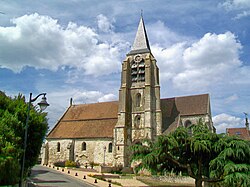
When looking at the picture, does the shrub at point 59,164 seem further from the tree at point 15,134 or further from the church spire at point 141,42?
the tree at point 15,134

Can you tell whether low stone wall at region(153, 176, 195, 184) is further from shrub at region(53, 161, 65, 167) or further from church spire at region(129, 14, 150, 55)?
church spire at region(129, 14, 150, 55)

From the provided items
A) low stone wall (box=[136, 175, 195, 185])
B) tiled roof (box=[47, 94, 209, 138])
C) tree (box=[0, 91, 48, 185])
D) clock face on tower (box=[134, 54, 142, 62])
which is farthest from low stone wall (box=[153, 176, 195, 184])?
clock face on tower (box=[134, 54, 142, 62])

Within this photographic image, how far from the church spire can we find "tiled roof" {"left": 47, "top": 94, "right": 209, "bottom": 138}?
30.3 feet

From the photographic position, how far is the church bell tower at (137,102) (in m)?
36.9

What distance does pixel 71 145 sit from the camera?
135 ft

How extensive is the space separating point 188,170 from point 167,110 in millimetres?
23393

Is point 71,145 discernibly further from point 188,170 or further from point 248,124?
point 248,124

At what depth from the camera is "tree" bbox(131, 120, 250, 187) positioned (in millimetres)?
14191

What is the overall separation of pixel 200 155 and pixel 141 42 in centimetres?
2952

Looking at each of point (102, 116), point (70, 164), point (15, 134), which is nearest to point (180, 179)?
point (70, 164)

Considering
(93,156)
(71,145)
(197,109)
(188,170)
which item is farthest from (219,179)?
(71,145)

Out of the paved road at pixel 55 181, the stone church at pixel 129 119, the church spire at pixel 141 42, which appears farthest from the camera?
the church spire at pixel 141 42

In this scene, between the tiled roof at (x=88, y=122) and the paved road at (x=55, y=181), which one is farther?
the tiled roof at (x=88, y=122)

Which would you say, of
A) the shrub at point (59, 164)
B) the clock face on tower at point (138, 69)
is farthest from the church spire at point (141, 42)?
the shrub at point (59, 164)
